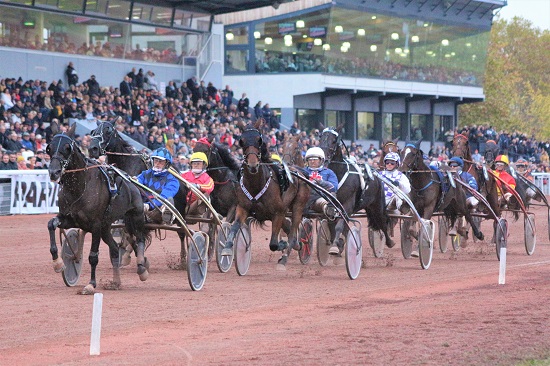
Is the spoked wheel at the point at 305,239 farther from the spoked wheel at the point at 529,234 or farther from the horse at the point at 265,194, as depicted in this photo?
the spoked wheel at the point at 529,234

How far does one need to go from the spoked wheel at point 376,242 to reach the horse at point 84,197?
5.85 meters

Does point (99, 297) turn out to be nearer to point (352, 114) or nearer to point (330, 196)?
point (330, 196)

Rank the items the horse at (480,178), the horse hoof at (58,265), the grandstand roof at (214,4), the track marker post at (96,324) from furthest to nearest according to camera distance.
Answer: the grandstand roof at (214,4) < the horse at (480,178) < the horse hoof at (58,265) < the track marker post at (96,324)

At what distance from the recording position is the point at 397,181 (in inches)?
632

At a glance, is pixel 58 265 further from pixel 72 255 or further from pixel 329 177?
pixel 329 177

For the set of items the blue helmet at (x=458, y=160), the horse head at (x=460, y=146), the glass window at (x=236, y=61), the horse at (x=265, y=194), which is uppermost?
the glass window at (x=236, y=61)

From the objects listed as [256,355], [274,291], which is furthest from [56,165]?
[256,355]

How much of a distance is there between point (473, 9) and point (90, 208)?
40.8 m

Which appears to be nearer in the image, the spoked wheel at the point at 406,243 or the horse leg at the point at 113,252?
the horse leg at the point at 113,252

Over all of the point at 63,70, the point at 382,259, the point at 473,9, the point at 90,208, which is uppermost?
the point at 473,9

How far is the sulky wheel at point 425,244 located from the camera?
49.9 ft

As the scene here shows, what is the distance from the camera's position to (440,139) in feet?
174

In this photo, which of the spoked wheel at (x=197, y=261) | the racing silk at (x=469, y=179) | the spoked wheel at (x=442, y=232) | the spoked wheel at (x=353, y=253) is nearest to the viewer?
the spoked wheel at (x=197, y=261)

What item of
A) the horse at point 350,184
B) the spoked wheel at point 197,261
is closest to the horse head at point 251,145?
the spoked wheel at point 197,261
